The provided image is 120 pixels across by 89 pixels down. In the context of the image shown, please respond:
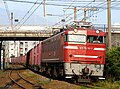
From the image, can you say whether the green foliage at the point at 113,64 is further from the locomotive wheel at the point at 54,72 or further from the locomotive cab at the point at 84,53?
the locomotive wheel at the point at 54,72

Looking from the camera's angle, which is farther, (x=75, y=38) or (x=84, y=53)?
(x=75, y=38)

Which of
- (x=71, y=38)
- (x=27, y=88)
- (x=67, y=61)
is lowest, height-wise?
(x=27, y=88)

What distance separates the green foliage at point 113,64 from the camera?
20.6 metres

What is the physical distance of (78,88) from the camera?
15992mm

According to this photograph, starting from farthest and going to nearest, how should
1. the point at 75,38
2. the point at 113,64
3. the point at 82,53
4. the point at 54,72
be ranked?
the point at 54,72 → the point at 113,64 → the point at 75,38 → the point at 82,53

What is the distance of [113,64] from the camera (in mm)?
20984

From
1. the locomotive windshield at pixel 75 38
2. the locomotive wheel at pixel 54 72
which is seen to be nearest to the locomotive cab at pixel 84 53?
the locomotive windshield at pixel 75 38

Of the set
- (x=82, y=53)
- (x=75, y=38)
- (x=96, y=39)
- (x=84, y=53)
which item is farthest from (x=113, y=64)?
(x=75, y=38)

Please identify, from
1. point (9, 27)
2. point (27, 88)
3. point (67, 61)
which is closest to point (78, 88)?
point (27, 88)

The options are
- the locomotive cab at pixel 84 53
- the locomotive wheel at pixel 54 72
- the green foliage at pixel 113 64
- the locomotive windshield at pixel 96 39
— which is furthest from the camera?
the locomotive wheel at pixel 54 72

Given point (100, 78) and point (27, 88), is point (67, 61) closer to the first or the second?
point (100, 78)

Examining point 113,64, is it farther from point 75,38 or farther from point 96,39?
point 75,38

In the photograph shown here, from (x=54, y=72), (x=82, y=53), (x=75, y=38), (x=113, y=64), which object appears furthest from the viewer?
(x=54, y=72)

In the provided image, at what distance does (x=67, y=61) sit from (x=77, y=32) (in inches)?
77.0
